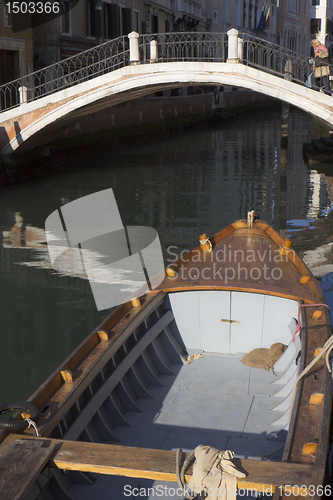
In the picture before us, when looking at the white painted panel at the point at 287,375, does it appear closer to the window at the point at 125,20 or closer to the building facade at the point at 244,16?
the window at the point at 125,20

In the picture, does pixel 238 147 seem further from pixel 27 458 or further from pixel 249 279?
pixel 27 458

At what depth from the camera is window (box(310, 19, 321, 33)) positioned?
4341 centimetres

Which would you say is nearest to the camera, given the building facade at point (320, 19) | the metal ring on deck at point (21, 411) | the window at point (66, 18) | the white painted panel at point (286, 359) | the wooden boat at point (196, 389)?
the wooden boat at point (196, 389)

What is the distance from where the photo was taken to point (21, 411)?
8.50ft

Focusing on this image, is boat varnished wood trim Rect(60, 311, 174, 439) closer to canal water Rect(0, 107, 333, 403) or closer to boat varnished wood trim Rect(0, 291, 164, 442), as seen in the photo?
boat varnished wood trim Rect(0, 291, 164, 442)

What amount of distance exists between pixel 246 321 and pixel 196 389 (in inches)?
29.0

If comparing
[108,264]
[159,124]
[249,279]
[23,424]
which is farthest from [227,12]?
[23,424]

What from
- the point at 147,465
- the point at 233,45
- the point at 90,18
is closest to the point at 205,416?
the point at 147,465

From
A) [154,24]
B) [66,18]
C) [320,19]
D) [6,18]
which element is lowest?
[6,18]

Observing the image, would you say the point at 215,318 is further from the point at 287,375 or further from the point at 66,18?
the point at 66,18

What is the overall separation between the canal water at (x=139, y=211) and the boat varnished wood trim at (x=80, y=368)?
43.9 inches

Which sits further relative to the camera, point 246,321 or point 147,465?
point 246,321

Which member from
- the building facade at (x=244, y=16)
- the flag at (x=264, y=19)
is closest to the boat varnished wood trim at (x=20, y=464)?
the building facade at (x=244, y=16)

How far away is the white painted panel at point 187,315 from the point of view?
425 cm
